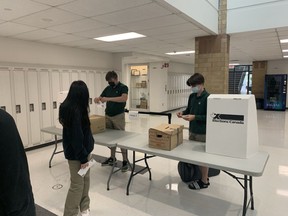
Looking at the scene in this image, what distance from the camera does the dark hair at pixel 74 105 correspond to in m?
1.93

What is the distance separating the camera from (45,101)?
16.1ft

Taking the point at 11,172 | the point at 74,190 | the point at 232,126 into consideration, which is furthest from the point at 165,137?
the point at 11,172

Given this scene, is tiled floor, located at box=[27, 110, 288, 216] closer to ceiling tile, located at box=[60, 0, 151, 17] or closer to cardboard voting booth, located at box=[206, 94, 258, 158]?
cardboard voting booth, located at box=[206, 94, 258, 158]

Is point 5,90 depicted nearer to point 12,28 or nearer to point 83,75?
point 12,28

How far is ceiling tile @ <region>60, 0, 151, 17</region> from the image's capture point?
2.51 m

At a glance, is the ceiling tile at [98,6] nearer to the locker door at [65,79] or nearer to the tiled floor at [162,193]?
the tiled floor at [162,193]

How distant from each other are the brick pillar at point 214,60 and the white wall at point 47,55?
2934 millimetres

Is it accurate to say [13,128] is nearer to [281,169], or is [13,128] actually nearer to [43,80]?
[281,169]

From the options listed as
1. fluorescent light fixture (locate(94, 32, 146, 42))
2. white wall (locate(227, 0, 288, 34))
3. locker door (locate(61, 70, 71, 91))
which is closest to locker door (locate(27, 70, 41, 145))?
locker door (locate(61, 70, 71, 91))

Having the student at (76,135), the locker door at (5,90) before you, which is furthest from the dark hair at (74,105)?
the locker door at (5,90)

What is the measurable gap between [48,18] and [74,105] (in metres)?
1.79

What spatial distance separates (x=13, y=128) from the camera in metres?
0.84

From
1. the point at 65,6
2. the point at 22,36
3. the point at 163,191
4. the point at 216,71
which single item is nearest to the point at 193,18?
the point at 216,71

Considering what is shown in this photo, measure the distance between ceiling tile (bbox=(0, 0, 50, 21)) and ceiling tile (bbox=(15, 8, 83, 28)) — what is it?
0.11m
